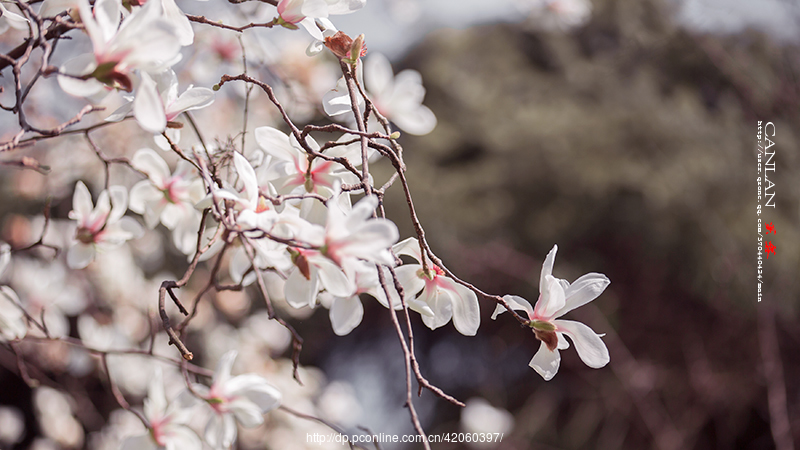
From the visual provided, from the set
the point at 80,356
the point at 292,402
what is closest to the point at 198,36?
the point at 80,356

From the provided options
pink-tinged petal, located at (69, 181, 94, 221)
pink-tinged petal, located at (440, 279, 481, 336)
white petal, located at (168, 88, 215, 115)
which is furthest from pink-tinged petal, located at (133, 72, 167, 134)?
pink-tinged petal, located at (69, 181, 94, 221)

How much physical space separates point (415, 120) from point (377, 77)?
99 mm

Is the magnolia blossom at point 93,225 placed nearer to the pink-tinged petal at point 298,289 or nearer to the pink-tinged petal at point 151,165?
Answer: the pink-tinged petal at point 151,165

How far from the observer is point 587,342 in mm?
401

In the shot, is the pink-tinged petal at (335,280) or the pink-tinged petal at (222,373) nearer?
the pink-tinged petal at (335,280)

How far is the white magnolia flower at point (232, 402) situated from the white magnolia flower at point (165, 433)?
40 mm

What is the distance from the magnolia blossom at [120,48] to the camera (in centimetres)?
31

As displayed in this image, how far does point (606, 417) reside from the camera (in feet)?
7.17

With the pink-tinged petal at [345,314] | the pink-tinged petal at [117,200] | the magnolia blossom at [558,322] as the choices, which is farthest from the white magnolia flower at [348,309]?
the pink-tinged petal at [117,200]

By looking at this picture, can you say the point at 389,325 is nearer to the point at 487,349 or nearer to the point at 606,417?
the point at 487,349

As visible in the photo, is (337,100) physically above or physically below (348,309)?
above

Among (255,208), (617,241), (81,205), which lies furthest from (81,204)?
(617,241)

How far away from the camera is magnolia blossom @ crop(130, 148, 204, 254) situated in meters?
0.56

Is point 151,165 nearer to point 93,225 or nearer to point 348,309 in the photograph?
point 93,225
